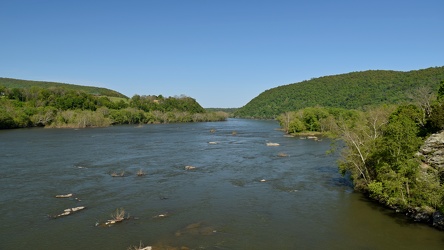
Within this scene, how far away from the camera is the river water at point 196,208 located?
70.2 feet

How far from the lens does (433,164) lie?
1019 inches

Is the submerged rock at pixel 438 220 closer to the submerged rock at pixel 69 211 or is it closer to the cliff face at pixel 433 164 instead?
the cliff face at pixel 433 164

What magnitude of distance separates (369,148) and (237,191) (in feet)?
42.3

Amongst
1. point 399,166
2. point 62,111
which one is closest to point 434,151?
point 399,166

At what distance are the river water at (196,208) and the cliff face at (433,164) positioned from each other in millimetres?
969

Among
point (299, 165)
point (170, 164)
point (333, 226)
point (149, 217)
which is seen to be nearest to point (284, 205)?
point (333, 226)

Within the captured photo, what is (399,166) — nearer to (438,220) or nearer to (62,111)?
(438,220)

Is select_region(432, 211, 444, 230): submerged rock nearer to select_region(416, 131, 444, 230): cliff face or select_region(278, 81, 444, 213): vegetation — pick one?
select_region(416, 131, 444, 230): cliff face

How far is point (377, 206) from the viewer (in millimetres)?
28328

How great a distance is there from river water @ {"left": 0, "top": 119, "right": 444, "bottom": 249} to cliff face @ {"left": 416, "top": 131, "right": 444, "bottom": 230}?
0.97 metres

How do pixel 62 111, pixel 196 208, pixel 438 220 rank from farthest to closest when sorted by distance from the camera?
pixel 62 111 → pixel 196 208 → pixel 438 220

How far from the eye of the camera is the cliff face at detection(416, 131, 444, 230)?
23.3m

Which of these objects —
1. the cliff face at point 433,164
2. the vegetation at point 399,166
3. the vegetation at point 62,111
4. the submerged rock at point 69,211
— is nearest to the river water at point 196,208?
the submerged rock at point 69,211

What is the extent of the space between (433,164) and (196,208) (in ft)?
62.4
